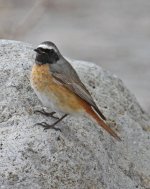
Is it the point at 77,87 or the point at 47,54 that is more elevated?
the point at 47,54

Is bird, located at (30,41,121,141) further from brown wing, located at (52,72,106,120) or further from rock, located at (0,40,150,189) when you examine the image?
rock, located at (0,40,150,189)

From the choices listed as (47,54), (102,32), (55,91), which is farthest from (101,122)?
(102,32)

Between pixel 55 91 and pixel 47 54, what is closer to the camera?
pixel 55 91

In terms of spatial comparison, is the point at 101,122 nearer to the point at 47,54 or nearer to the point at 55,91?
the point at 55,91

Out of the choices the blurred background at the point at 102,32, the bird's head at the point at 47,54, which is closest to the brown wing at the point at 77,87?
the bird's head at the point at 47,54

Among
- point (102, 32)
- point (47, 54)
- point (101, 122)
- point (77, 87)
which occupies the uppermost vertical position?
point (47, 54)

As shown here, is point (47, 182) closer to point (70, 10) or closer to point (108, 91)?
point (108, 91)

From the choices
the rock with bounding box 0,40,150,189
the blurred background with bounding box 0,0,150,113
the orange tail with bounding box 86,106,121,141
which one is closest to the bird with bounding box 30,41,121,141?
the orange tail with bounding box 86,106,121,141
